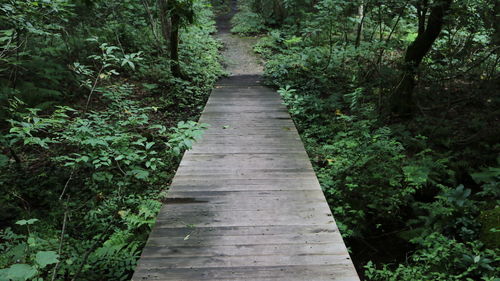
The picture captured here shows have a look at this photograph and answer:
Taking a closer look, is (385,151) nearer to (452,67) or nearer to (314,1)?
(452,67)

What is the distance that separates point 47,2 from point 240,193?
4148 millimetres

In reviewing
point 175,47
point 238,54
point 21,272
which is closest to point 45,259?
point 21,272

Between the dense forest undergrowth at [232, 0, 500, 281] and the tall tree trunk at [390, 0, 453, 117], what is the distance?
0.02 m

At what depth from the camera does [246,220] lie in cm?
388

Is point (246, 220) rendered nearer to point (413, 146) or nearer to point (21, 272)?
point (21, 272)

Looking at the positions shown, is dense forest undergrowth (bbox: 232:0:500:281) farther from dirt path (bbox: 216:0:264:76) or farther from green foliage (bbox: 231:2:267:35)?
green foliage (bbox: 231:2:267:35)

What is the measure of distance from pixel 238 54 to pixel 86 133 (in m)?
10.1

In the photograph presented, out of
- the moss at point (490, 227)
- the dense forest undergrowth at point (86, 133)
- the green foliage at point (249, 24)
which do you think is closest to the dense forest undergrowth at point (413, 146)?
the moss at point (490, 227)

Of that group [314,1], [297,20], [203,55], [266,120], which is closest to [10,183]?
[266,120]

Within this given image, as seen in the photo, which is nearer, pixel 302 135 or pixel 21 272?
pixel 21 272

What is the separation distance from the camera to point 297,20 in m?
14.7

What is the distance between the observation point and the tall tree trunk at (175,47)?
8992 mm

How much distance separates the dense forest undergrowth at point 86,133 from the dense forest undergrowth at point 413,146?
2811 mm

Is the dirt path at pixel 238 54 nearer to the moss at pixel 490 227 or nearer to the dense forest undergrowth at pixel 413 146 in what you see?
the dense forest undergrowth at pixel 413 146
